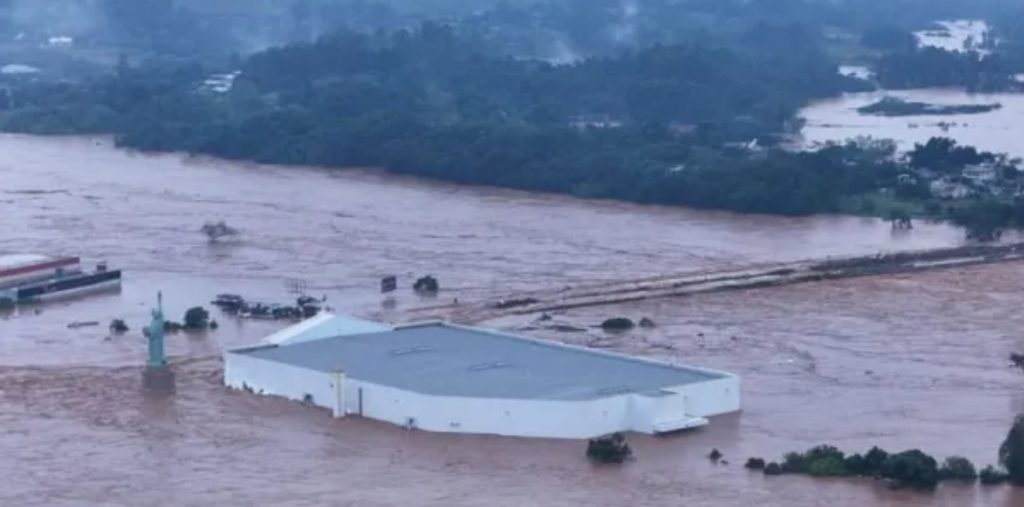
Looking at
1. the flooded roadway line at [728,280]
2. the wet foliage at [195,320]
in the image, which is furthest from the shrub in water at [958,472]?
the wet foliage at [195,320]

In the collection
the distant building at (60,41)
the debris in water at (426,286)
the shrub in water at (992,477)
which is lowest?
the shrub in water at (992,477)

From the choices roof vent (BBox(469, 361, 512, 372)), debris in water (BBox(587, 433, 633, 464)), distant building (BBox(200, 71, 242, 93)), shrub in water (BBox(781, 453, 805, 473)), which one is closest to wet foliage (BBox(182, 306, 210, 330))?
roof vent (BBox(469, 361, 512, 372))

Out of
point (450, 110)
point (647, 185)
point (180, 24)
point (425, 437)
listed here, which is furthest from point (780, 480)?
point (180, 24)

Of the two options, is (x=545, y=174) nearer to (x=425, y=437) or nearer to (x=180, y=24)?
(x=425, y=437)

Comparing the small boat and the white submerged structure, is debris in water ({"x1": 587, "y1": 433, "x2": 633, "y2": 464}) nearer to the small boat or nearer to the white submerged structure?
the white submerged structure

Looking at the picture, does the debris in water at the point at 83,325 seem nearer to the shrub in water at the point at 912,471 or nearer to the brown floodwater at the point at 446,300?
the brown floodwater at the point at 446,300
